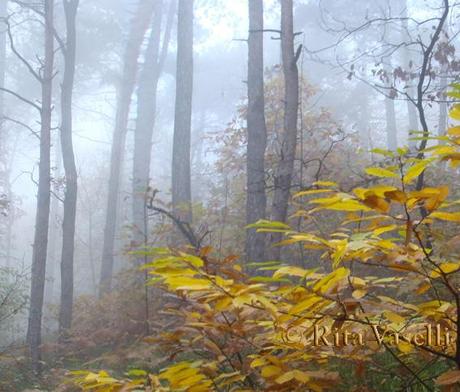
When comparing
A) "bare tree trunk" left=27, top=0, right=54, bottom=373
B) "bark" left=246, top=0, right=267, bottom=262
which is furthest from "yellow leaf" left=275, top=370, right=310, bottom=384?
"bare tree trunk" left=27, top=0, right=54, bottom=373

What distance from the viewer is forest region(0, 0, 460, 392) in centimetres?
142

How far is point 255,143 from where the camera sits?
28.6 ft

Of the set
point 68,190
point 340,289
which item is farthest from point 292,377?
point 68,190

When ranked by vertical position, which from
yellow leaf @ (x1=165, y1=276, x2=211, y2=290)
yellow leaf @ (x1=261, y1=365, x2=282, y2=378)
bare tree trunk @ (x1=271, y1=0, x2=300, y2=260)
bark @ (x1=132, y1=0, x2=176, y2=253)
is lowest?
yellow leaf @ (x1=261, y1=365, x2=282, y2=378)

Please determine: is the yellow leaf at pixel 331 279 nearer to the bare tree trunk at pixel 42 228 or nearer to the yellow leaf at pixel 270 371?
the yellow leaf at pixel 270 371

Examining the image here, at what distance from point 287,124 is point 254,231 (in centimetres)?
182

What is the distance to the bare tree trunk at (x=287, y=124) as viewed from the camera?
5.80 m

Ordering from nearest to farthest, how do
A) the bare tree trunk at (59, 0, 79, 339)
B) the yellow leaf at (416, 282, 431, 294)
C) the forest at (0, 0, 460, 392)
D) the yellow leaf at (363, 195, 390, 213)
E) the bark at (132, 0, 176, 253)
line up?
the yellow leaf at (363, 195, 390, 213), the forest at (0, 0, 460, 392), the yellow leaf at (416, 282, 431, 294), the bare tree trunk at (59, 0, 79, 339), the bark at (132, 0, 176, 253)

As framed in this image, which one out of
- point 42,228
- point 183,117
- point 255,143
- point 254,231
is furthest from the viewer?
point 183,117

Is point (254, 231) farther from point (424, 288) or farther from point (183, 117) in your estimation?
point (183, 117)

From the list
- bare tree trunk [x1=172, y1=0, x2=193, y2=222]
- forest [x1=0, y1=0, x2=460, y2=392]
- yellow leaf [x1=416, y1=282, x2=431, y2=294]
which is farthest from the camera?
bare tree trunk [x1=172, y1=0, x2=193, y2=222]

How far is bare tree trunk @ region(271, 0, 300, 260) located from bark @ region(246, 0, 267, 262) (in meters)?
0.42

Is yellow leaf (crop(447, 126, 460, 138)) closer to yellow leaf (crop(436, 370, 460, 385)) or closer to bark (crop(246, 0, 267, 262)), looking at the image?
yellow leaf (crop(436, 370, 460, 385))

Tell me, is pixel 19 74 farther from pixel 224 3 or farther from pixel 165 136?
pixel 165 136
